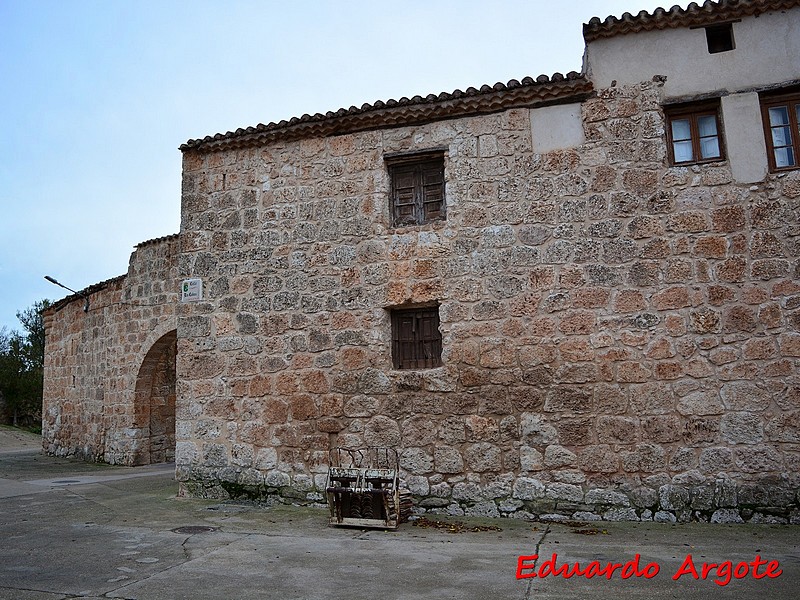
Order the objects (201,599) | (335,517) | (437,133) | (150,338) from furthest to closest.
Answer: (150,338)
(437,133)
(335,517)
(201,599)

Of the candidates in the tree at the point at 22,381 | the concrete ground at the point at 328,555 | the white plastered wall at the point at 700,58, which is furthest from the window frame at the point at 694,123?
the tree at the point at 22,381

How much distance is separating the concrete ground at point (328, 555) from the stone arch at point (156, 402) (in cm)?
462

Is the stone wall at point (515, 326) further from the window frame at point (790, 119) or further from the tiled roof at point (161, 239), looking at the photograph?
the tiled roof at point (161, 239)

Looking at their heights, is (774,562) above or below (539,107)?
below

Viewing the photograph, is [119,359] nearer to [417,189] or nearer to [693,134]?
[417,189]

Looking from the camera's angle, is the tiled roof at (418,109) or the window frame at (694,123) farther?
the tiled roof at (418,109)

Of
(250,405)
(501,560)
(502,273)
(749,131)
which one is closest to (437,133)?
(502,273)

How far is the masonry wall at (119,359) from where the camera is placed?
36.8 feet

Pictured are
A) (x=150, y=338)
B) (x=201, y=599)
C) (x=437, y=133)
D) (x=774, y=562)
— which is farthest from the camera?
(x=150, y=338)

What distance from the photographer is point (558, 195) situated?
625 centimetres

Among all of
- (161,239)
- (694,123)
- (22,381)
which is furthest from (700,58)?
(22,381)

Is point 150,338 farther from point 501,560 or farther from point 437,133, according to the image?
point 501,560

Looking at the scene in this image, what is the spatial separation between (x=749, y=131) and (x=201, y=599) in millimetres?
5989

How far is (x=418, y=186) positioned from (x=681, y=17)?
3027mm
